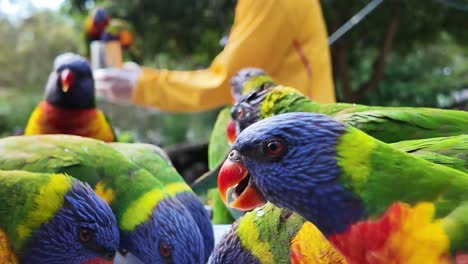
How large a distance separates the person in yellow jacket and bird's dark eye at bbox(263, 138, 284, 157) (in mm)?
700

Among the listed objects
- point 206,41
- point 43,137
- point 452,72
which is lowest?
point 452,72

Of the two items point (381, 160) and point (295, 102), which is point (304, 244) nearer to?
point (381, 160)

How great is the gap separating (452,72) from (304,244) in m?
5.92

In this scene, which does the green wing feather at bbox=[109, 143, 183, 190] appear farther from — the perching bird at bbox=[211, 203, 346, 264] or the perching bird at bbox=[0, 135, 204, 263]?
the perching bird at bbox=[211, 203, 346, 264]

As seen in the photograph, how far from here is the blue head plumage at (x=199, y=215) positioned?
2.61 feet

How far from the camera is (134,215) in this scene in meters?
0.74

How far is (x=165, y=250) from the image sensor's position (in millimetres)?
713

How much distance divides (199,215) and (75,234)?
25 centimetres

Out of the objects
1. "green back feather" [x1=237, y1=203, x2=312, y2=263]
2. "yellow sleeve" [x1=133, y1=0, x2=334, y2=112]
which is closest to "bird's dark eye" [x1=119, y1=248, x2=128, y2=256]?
"green back feather" [x1=237, y1=203, x2=312, y2=263]

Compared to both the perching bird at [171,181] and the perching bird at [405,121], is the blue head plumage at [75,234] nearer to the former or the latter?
the perching bird at [171,181]

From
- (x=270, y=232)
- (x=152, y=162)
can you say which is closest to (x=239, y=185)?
(x=270, y=232)

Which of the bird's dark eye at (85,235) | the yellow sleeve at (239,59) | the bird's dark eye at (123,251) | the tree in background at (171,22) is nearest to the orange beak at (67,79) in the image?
the yellow sleeve at (239,59)

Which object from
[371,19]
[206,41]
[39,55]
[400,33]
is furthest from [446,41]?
[39,55]

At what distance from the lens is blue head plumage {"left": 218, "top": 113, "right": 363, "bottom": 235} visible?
1.40 ft
